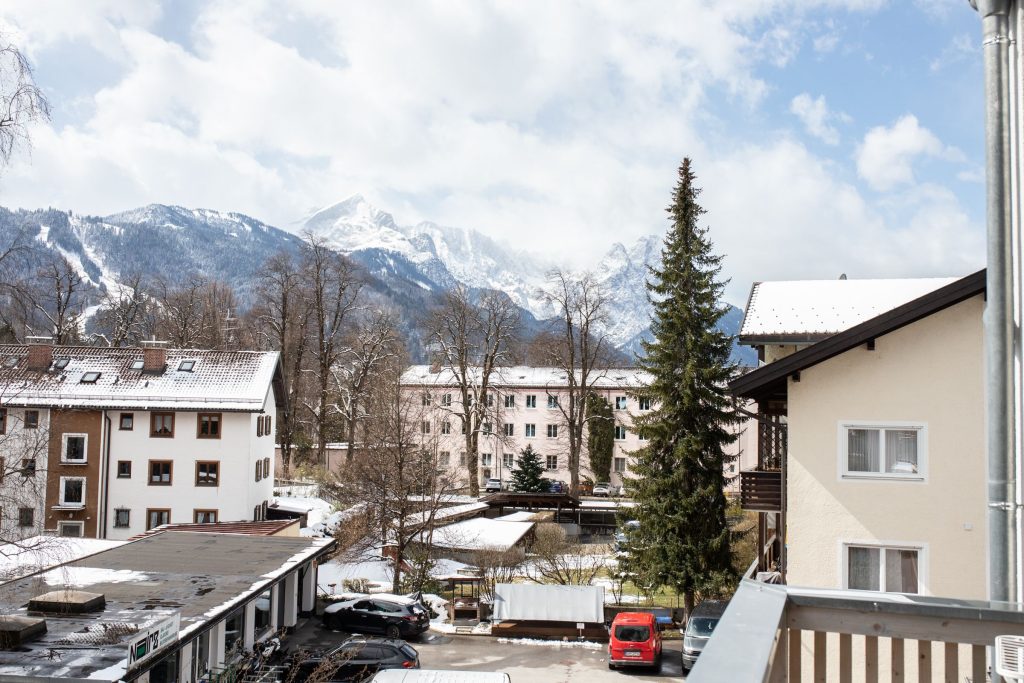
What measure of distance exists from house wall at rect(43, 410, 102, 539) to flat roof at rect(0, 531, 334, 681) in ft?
28.5

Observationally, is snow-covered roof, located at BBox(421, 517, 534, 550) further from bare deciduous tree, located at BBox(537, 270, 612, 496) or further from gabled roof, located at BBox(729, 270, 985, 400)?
gabled roof, located at BBox(729, 270, 985, 400)

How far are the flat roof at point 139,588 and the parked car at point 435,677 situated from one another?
3.96 m

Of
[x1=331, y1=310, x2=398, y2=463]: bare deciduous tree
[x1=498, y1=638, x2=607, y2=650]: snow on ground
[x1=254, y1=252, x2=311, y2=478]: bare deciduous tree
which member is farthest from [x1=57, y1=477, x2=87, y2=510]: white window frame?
[x1=498, y1=638, x2=607, y2=650]: snow on ground

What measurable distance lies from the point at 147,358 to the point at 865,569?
115 ft

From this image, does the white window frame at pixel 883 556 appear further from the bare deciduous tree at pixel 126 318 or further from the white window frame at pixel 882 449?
the bare deciduous tree at pixel 126 318

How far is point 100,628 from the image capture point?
56.7ft

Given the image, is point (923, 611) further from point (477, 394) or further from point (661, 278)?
point (477, 394)

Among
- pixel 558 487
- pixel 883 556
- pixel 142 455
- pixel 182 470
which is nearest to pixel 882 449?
pixel 883 556

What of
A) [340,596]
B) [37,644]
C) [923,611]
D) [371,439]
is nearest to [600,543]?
[371,439]

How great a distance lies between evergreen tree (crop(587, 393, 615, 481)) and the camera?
64125mm

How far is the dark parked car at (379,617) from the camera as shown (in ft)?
91.1

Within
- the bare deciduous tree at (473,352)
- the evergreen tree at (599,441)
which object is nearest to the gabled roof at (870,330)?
the bare deciduous tree at (473,352)

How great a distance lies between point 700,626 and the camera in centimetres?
2434

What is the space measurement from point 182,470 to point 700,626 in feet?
80.0
